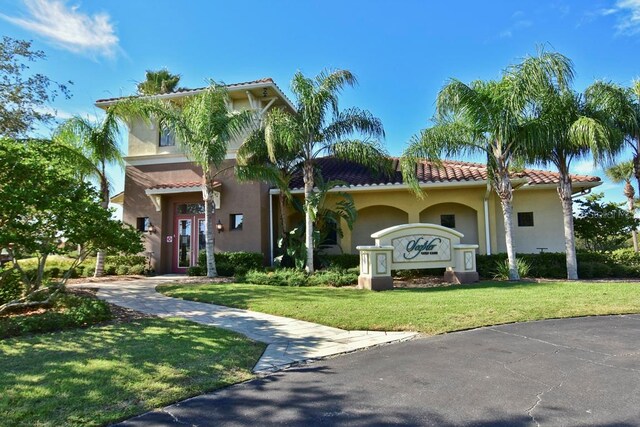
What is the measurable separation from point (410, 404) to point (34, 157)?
25.0ft

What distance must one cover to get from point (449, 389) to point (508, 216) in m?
9.86

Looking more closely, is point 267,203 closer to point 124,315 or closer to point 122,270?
point 122,270

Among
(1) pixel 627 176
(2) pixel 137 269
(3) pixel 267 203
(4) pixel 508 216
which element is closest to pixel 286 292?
(3) pixel 267 203

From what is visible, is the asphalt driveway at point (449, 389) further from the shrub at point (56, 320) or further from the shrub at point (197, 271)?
the shrub at point (197, 271)

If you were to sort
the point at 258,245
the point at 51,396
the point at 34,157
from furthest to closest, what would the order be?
1. the point at 258,245
2. the point at 34,157
3. the point at 51,396

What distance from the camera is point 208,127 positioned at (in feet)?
43.5

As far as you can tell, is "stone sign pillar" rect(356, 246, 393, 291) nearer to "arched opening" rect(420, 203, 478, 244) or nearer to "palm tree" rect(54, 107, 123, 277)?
"arched opening" rect(420, 203, 478, 244)

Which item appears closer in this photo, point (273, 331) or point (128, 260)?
point (273, 331)

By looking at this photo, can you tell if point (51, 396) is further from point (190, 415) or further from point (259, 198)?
point (259, 198)

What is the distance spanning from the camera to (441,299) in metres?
9.22

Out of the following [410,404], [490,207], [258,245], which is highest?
[490,207]

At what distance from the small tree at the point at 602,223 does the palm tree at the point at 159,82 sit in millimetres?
19783

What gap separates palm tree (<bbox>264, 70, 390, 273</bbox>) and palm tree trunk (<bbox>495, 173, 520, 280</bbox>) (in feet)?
12.3

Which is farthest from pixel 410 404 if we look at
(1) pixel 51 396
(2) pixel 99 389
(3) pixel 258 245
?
(3) pixel 258 245
